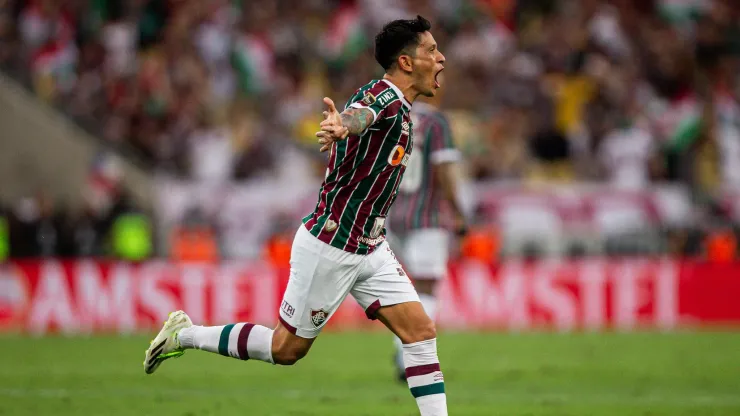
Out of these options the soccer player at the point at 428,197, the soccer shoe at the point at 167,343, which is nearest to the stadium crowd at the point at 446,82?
the soccer player at the point at 428,197

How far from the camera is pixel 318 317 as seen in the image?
24.5 ft

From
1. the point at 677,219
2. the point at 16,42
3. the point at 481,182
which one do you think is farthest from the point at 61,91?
the point at 677,219

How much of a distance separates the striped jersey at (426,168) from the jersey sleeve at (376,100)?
4.18 m

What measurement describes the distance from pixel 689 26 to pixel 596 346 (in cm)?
1055

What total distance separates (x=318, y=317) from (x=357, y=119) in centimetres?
144

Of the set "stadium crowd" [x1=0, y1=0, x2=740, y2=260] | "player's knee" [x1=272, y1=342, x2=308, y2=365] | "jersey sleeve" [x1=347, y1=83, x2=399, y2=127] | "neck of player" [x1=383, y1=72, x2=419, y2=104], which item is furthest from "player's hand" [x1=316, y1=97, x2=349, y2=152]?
"stadium crowd" [x1=0, y1=0, x2=740, y2=260]

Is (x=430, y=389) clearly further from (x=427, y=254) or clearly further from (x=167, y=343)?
(x=427, y=254)

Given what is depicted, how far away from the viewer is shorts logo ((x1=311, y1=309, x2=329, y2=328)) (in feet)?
24.4

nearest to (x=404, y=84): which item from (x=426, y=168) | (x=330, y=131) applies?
(x=330, y=131)

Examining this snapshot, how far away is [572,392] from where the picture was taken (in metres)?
10.6

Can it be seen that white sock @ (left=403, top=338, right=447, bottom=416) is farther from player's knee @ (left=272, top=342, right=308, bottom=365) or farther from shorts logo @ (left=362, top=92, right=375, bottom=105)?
shorts logo @ (left=362, top=92, right=375, bottom=105)

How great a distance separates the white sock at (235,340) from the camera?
7.61m

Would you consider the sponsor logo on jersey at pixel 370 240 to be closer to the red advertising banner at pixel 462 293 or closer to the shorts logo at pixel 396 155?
the shorts logo at pixel 396 155

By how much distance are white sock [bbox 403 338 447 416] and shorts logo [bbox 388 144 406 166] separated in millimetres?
1119
